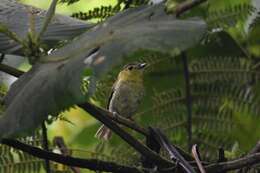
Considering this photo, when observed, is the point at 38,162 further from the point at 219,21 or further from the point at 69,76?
the point at 69,76

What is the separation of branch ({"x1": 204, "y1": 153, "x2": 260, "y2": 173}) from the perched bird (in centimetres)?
105

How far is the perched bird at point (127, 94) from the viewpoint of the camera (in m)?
2.46

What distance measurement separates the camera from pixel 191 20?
95cm

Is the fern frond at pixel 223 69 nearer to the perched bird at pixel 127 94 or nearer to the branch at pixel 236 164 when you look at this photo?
the perched bird at pixel 127 94

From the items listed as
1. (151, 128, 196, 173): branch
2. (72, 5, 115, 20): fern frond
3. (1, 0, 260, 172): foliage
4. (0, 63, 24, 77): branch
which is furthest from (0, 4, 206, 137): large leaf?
(1, 0, 260, 172): foliage

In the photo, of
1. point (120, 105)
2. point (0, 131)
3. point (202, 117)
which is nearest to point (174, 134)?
point (202, 117)

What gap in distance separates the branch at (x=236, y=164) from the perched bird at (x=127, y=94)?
1048 mm

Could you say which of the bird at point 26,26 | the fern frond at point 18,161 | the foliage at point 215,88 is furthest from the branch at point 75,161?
the foliage at point 215,88

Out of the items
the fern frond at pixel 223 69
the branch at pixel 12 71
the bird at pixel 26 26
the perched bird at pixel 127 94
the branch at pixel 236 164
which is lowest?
Answer: the perched bird at pixel 127 94

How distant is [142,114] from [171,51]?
5.30ft

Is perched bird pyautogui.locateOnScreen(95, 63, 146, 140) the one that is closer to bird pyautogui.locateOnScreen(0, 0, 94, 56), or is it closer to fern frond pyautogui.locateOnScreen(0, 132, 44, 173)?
fern frond pyautogui.locateOnScreen(0, 132, 44, 173)

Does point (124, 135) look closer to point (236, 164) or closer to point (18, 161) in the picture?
point (236, 164)

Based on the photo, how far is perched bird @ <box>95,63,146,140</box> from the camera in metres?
2.46

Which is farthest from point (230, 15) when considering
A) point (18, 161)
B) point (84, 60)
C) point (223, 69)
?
point (84, 60)
